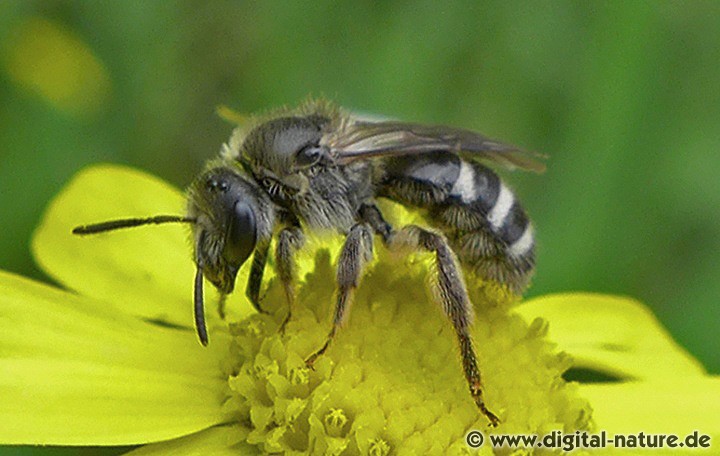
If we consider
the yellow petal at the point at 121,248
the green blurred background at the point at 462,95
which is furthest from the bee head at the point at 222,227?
the green blurred background at the point at 462,95

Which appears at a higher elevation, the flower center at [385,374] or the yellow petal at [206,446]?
the flower center at [385,374]

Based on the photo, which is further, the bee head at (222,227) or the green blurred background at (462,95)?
the green blurred background at (462,95)

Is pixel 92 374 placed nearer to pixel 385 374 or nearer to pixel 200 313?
pixel 200 313

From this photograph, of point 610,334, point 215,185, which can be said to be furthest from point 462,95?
point 215,185

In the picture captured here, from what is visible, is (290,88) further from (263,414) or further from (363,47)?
(263,414)

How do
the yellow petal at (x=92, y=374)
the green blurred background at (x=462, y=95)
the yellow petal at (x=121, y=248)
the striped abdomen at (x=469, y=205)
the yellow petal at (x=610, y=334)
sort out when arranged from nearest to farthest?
the yellow petal at (x=92, y=374) < the striped abdomen at (x=469, y=205) < the yellow petal at (x=121, y=248) < the yellow petal at (x=610, y=334) < the green blurred background at (x=462, y=95)

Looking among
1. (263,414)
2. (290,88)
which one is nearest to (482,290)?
(263,414)

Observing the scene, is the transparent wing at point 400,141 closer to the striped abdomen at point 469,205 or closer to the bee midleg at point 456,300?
the striped abdomen at point 469,205

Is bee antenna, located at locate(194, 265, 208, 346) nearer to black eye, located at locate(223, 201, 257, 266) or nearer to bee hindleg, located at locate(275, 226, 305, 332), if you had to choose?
black eye, located at locate(223, 201, 257, 266)
